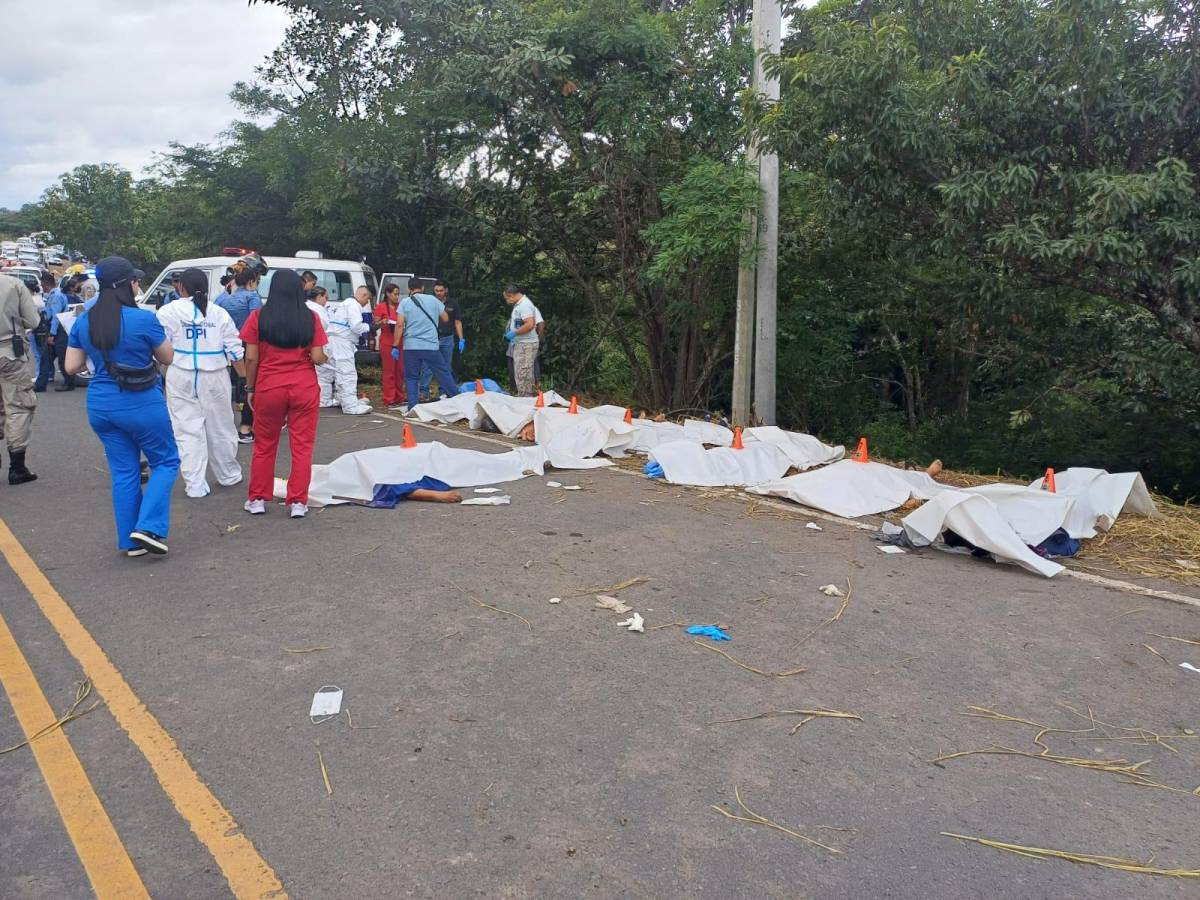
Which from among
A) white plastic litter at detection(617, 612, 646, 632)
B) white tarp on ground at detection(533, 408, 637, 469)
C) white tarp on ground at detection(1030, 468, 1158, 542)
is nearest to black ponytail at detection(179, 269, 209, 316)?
white tarp on ground at detection(533, 408, 637, 469)

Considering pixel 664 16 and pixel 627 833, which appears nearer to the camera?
pixel 627 833

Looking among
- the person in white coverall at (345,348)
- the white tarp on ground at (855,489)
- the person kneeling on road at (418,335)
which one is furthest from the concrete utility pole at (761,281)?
the person in white coverall at (345,348)

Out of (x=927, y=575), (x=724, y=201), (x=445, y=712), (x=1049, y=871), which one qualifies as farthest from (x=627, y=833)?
(x=724, y=201)

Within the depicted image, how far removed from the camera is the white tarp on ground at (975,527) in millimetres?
6051

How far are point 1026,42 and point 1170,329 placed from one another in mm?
2781

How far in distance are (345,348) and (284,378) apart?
5840 millimetres

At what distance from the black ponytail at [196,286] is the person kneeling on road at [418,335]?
15.2 feet

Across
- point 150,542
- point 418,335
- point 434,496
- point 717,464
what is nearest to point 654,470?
point 717,464

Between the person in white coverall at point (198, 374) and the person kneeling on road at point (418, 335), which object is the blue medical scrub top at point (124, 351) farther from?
the person kneeling on road at point (418, 335)

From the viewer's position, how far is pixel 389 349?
13312 mm

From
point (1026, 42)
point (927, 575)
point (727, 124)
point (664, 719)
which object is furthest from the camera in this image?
point (727, 124)

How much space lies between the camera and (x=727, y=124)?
474 inches

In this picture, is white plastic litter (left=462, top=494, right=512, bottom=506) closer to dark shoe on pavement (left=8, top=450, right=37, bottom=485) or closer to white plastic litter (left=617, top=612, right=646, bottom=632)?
white plastic litter (left=617, top=612, right=646, bottom=632)

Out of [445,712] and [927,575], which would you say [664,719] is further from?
[927,575]
